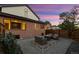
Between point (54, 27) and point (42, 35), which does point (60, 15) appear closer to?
point (54, 27)

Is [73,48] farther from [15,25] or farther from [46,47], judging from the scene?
[15,25]

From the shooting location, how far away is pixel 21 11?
3.25 m

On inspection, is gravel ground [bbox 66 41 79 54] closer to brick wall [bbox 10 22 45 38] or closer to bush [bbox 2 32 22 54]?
brick wall [bbox 10 22 45 38]

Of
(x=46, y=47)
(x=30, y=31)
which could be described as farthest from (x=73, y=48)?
(x=30, y=31)

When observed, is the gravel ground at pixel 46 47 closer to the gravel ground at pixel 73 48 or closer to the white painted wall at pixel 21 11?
the gravel ground at pixel 73 48

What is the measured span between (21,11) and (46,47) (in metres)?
0.69

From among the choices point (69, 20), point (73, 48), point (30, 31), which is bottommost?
point (73, 48)

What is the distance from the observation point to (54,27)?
3.25 m

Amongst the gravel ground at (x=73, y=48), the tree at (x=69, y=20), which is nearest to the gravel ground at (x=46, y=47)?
the gravel ground at (x=73, y=48)

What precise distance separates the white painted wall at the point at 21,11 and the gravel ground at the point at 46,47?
0.38 m

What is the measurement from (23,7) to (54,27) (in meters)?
0.58

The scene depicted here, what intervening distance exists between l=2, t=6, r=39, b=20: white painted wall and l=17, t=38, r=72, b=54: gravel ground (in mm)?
380

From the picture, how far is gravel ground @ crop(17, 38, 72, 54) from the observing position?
316cm
